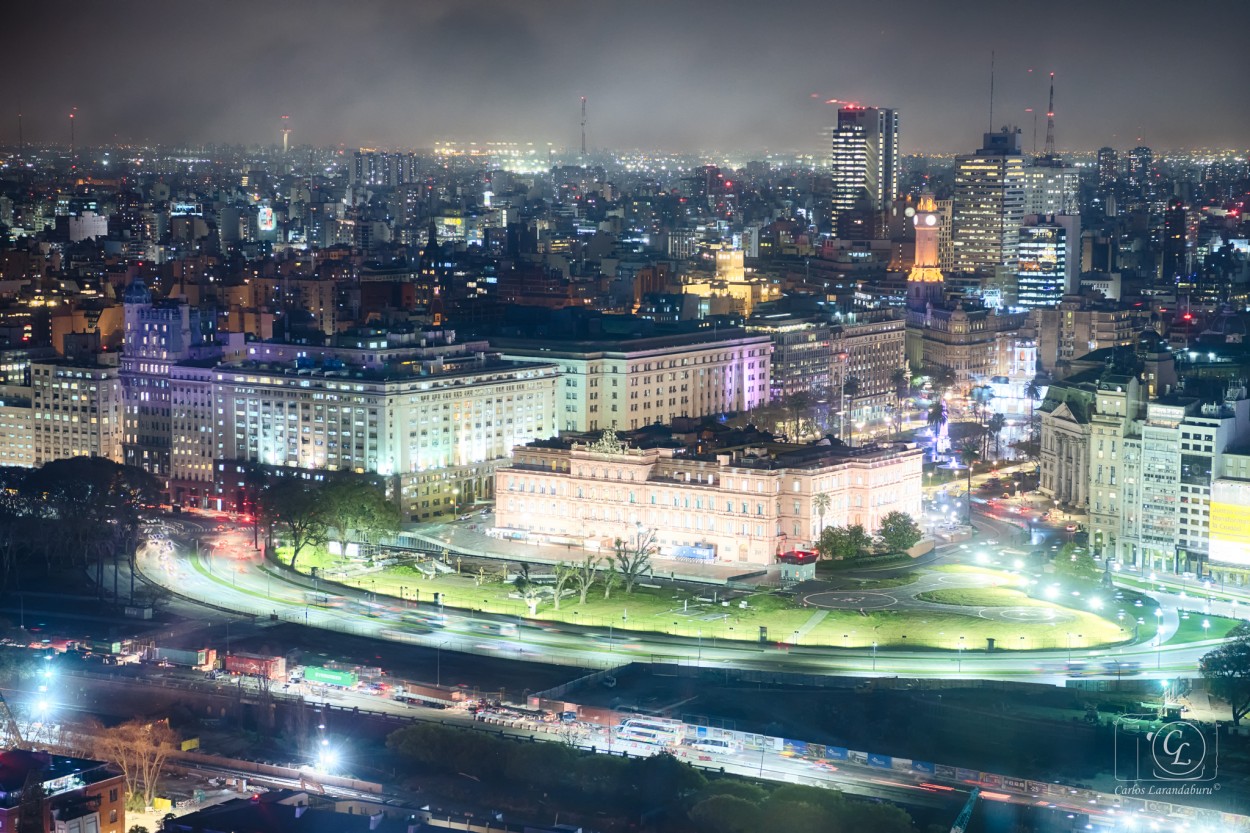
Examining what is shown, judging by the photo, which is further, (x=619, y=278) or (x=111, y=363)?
(x=619, y=278)

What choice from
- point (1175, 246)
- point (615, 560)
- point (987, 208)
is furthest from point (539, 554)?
point (1175, 246)

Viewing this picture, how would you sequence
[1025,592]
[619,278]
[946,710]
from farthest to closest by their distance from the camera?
[619,278] < [1025,592] < [946,710]

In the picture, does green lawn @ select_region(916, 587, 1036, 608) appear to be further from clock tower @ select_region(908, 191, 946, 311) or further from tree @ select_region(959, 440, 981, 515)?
clock tower @ select_region(908, 191, 946, 311)

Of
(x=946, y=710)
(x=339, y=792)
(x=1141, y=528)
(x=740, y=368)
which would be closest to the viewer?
(x=339, y=792)

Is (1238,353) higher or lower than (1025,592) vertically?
higher

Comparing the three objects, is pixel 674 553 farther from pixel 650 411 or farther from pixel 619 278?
pixel 619 278

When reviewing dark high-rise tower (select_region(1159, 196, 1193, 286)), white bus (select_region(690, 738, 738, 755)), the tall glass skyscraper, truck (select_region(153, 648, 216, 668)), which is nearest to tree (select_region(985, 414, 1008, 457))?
truck (select_region(153, 648, 216, 668))

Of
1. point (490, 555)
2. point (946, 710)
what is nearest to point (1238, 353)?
point (490, 555)
